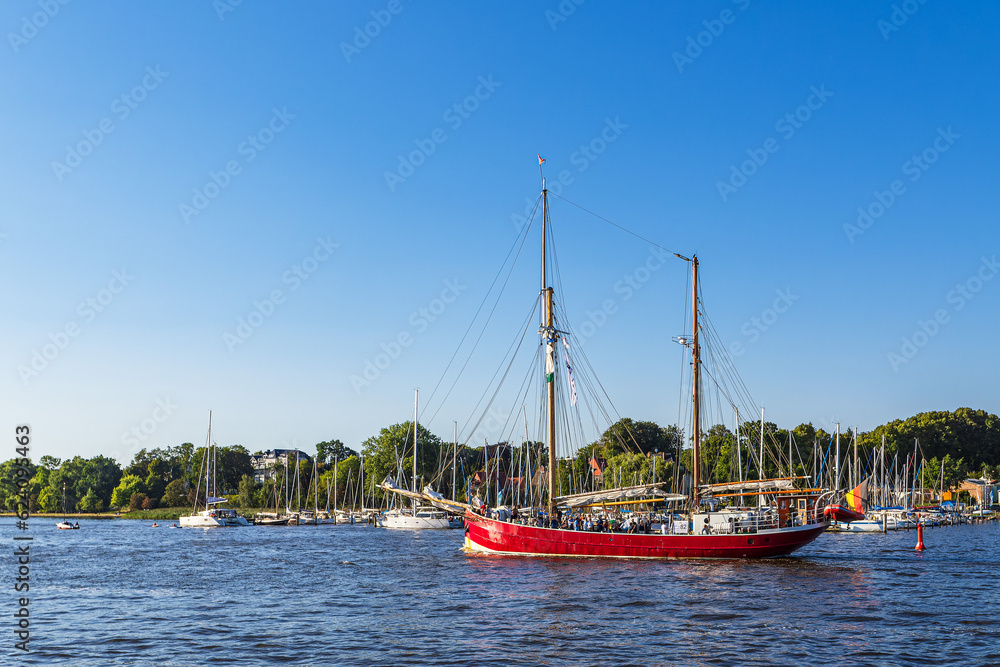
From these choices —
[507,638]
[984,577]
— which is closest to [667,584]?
[507,638]

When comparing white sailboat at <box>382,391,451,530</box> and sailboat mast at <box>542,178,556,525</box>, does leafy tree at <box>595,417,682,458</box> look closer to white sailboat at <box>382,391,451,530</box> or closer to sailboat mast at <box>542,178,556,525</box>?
white sailboat at <box>382,391,451,530</box>

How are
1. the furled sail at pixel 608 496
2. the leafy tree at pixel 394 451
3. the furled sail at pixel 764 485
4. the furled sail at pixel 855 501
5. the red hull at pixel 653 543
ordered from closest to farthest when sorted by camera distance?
the red hull at pixel 653 543, the furled sail at pixel 764 485, the furled sail at pixel 608 496, the furled sail at pixel 855 501, the leafy tree at pixel 394 451

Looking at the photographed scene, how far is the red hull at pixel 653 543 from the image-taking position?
54188mm

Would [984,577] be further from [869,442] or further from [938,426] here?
[938,426]

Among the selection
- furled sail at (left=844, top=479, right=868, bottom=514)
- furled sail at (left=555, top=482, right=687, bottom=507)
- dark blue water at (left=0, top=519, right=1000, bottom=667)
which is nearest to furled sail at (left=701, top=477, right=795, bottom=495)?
furled sail at (left=555, top=482, right=687, bottom=507)

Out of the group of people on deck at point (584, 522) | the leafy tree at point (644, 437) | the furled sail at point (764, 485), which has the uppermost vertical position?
the leafy tree at point (644, 437)

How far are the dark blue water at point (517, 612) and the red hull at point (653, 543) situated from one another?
1151mm

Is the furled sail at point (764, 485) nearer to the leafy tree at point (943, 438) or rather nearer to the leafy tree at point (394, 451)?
the leafy tree at point (394, 451)

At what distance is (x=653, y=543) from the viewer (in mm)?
54750

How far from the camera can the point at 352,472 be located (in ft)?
559

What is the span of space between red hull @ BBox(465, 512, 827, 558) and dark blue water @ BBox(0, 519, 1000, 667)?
115 cm

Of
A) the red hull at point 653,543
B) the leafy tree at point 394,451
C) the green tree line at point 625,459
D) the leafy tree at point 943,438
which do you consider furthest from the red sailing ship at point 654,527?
the leafy tree at point 943,438

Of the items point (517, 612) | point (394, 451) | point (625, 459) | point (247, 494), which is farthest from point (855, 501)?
point (247, 494)

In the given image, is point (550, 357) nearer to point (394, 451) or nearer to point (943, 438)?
point (394, 451)
